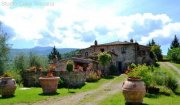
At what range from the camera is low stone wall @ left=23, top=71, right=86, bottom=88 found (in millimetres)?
29694

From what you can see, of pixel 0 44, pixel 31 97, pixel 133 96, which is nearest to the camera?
pixel 133 96

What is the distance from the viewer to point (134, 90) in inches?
695

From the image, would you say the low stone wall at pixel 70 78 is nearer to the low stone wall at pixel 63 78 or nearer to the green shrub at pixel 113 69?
the low stone wall at pixel 63 78

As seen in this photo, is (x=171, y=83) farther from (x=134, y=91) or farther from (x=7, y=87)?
(x=7, y=87)

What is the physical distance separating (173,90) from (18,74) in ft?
49.6

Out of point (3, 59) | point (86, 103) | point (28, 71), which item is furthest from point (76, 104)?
point (3, 59)

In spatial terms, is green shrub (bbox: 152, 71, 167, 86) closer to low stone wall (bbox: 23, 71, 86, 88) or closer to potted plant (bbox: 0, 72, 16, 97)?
low stone wall (bbox: 23, 71, 86, 88)

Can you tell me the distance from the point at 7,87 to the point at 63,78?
8240 mm

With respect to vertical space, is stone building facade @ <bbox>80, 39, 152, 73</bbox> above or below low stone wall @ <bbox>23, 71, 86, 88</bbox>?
above

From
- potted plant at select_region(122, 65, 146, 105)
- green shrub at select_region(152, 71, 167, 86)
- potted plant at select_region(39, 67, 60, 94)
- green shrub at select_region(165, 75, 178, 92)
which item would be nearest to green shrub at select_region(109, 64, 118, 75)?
green shrub at select_region(152, 71, 167, 86)

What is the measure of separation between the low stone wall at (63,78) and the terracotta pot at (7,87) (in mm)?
7474

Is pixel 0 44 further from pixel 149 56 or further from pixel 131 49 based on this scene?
pixel 149 56

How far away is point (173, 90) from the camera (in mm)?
27734

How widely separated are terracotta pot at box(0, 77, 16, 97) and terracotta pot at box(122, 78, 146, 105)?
27.7ft
